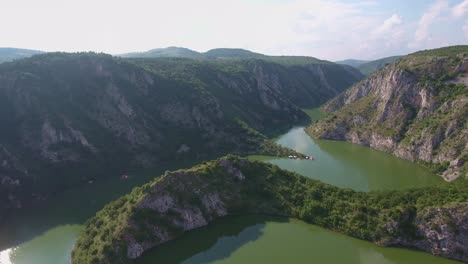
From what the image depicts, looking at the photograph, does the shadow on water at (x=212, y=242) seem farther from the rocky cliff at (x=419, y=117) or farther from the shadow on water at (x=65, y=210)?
the rocky cliff at (x=419, y=117)

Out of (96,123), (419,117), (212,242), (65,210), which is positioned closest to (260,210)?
(212,242)

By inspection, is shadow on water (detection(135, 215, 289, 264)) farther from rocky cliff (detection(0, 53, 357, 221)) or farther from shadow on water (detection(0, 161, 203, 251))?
rocky cliff (detection(0, 53, 357, 221))

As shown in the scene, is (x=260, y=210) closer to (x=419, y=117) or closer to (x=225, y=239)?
(x=225, y=239)

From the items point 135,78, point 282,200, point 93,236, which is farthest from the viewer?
point 135,78

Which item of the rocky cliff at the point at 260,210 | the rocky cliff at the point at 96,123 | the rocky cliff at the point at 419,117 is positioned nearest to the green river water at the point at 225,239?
the rocky cliff at the point at 260,210

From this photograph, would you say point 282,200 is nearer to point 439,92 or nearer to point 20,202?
point 20,202

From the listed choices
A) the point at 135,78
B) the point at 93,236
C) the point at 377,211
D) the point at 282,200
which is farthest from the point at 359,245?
the point at 135,78
